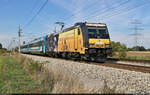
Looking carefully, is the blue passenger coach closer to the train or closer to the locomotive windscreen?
the train

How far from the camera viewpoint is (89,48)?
43.7 feet

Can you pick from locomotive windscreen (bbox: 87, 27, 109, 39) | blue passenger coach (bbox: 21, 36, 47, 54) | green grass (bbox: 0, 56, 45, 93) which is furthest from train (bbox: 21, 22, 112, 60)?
blue passenger coach (bbox: 21, 36, 47, 54)

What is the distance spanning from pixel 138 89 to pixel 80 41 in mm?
8816

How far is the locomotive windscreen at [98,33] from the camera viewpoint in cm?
1379

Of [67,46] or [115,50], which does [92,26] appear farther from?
[115,50]

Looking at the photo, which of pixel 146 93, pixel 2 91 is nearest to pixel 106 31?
pixel 146 93

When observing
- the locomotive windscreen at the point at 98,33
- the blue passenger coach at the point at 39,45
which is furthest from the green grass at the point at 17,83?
the blue passenger coach at the point at 39,45

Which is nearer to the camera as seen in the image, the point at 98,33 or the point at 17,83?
the point at 17,83

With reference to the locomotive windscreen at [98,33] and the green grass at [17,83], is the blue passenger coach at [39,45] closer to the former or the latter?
the locomotive windscreen at [98,33]

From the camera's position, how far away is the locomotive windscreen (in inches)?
543

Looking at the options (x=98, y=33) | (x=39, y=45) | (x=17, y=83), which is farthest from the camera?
(x=39, y=45)

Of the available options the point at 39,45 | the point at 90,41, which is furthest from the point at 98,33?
the point at 39,45

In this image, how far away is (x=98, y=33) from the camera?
14.1 meters

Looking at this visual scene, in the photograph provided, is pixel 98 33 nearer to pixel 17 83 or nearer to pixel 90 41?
pixel 90 41
